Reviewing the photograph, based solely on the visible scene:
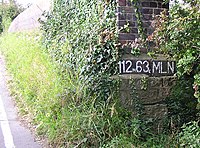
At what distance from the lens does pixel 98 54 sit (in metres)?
5.19

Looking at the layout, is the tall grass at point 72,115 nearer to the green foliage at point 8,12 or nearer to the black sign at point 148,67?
the black sign at point 148,67

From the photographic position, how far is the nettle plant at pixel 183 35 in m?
4.12

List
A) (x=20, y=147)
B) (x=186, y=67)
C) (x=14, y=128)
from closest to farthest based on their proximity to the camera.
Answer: (x=186, y=67)
(x=20, y=147)
(x=14, y=128)

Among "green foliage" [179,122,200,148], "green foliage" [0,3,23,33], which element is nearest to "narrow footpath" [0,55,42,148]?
"green foliage" [179,122,200,148]

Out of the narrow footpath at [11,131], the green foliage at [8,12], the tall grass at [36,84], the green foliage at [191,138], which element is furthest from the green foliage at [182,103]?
the green foliage at [8,12]

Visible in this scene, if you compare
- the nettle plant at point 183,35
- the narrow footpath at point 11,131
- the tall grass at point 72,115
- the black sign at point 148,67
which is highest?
the nettle plant at point 183,35

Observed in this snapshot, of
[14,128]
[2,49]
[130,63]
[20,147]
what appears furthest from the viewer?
[2,49]

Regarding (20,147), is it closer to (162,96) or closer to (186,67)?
(162,96)

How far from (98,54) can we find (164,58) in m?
1.02

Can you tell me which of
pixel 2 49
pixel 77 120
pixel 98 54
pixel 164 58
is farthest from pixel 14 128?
pixel 2 49

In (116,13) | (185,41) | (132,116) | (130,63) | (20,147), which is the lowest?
(20,147)

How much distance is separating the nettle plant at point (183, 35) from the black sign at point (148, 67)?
397 millimetres

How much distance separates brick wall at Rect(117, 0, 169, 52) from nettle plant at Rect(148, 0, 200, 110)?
57 cm

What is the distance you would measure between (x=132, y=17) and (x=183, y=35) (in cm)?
113
